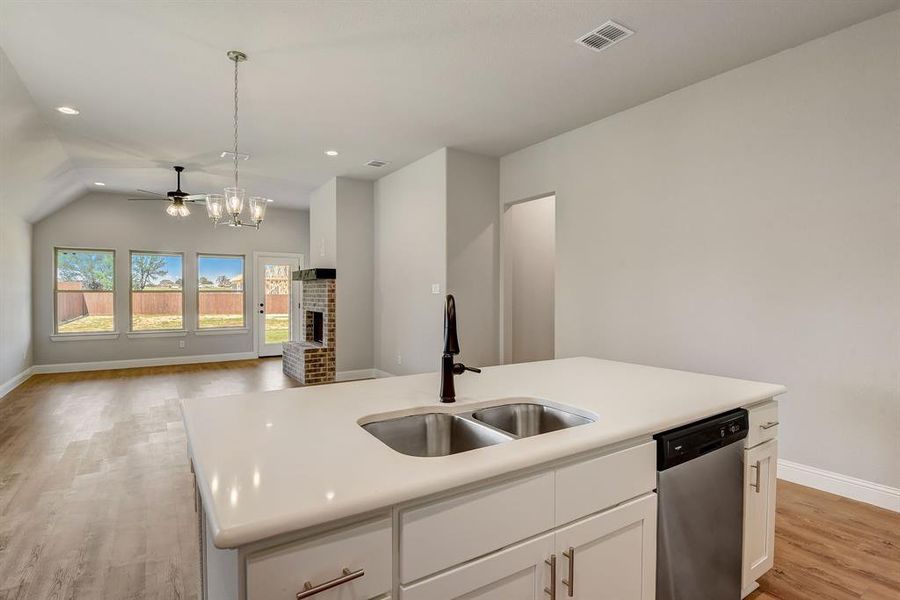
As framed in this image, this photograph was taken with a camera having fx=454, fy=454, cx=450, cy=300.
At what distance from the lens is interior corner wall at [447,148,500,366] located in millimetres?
5074

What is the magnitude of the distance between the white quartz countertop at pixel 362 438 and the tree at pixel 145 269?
7610 millimetres

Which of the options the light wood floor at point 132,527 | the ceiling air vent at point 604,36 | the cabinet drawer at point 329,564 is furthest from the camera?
the ceiling air vent at point 604,36

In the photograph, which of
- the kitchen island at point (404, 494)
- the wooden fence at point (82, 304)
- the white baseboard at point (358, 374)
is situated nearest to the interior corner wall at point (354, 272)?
the white baseboard at point (358, 374)

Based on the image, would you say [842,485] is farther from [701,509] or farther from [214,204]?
[214,204]

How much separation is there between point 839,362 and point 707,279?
945 millimetres

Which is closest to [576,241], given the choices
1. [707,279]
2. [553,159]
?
[553,159]

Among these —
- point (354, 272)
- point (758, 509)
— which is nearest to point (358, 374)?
point (354, 272)

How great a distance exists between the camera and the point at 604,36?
285cm

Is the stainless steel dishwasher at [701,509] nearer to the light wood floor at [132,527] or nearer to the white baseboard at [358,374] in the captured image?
the light wood floor at [132,527]

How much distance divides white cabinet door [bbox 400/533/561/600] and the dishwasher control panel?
1.63 ft

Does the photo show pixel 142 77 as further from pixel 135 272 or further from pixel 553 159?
pixel 135 272

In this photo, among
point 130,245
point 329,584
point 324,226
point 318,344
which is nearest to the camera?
point 329,584

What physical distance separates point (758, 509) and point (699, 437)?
22.7 inches

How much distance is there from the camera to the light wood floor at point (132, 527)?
1948mm
